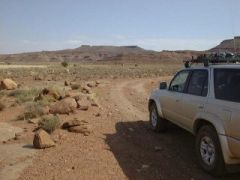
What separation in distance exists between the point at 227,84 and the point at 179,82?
2452 mm

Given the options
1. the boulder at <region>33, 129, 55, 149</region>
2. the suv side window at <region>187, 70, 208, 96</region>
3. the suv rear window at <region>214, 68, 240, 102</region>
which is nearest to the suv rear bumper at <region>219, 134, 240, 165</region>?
the suv rear window at <region>214, 68, 240, 102</region>

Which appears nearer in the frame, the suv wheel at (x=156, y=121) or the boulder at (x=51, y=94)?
the suv wheel at (x=156, y=121)

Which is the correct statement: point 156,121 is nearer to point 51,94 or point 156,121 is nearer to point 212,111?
point 212,111

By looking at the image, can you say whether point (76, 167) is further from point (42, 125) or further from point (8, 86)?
point (8, 86)

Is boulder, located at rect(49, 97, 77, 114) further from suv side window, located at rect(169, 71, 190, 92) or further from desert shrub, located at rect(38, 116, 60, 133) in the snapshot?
suv side window, located at rect(169, 71, 190, 92)

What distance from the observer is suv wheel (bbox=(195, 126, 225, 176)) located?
6.51 metres

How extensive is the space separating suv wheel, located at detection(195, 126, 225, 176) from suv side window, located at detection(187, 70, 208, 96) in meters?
0.73

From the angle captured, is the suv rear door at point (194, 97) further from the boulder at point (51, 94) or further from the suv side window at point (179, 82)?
the boulder at point (51, 94)

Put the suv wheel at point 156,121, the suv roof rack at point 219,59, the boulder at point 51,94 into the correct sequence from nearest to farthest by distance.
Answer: the suv roof rack at point 219,59
the suv wheel at point 156,121
the boulder at point 51,94

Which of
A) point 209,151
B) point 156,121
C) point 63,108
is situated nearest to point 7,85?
point 63,108

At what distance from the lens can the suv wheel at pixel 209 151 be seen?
651cm

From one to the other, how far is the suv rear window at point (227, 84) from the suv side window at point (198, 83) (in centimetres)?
39

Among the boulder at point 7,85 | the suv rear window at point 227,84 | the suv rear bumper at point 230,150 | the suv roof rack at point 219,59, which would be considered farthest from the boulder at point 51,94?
the suv rear bumper at point 230,150

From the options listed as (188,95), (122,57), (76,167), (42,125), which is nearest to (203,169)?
(188,95)
